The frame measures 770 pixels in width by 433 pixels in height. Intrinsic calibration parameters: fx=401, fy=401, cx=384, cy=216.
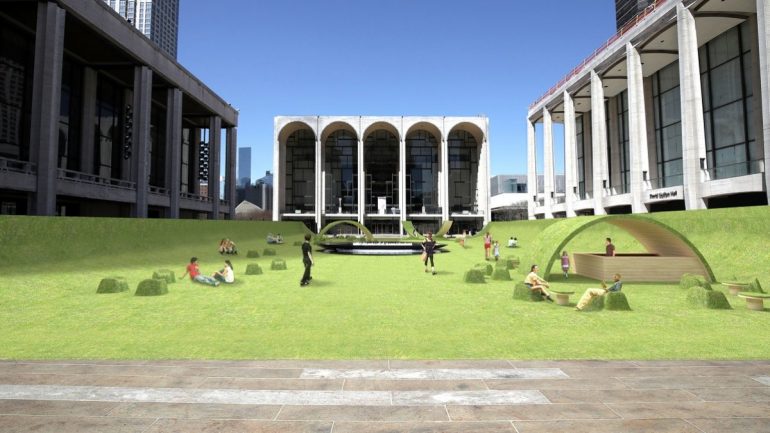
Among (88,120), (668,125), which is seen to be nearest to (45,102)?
(88,120)

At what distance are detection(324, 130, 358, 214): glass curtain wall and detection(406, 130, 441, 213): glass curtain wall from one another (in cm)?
1106

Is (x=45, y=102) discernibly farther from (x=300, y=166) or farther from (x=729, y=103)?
(x=300, y=166)

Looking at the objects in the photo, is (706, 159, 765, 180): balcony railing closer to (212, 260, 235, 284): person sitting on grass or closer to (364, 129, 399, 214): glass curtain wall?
(212, 260, 235, 284): person sitting on grass

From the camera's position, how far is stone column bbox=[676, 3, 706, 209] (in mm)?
30547

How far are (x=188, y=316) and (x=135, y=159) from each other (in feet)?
118

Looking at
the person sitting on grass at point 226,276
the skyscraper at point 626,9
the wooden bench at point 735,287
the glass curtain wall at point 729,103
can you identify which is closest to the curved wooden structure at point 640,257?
the wooden bench at point 735,287

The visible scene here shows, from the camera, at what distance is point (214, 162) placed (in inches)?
2205

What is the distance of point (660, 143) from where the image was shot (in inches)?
1693

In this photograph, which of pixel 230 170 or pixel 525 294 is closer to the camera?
pixel 525 294

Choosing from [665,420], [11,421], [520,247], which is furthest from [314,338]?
[520,247]

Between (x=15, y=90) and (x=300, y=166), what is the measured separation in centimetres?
5153

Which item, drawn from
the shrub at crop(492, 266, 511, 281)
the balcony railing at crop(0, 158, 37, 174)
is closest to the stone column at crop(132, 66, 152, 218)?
the balcony railing at crop(0, 158, 37, 174)

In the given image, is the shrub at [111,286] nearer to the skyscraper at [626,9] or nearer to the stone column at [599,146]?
the stone column at [599,146]

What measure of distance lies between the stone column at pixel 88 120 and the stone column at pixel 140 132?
149 inches
